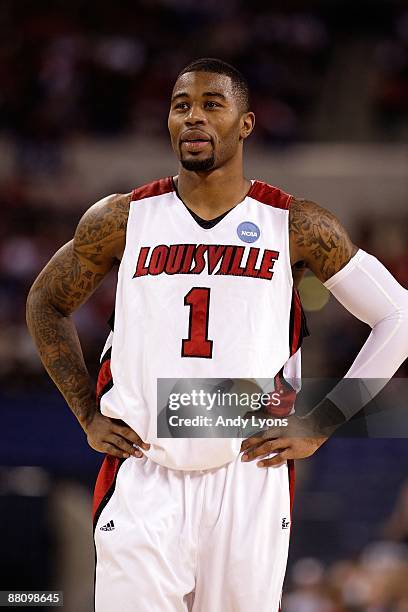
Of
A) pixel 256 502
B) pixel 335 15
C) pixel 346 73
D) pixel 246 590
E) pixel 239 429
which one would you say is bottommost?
pixel 246 590

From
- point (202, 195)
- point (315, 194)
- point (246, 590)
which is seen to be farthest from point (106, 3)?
point (246, 590)

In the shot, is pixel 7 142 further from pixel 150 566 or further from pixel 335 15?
pixel 150 566

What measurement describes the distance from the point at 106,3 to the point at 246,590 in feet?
33.4

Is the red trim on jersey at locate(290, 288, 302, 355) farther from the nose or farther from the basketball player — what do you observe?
the nose

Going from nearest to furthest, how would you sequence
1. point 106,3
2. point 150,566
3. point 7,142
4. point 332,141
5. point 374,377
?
point 150,566, point 374,377, point 7,142, point 332,141, point 106,3

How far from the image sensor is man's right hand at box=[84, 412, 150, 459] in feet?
11.8

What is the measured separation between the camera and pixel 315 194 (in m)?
10.9

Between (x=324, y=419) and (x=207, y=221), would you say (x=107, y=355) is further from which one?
(x=324, y=419)

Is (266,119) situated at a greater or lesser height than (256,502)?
greater

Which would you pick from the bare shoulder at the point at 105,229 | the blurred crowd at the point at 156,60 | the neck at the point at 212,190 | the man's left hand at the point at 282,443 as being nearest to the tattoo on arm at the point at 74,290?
the bare shoulder at the point at 105,229

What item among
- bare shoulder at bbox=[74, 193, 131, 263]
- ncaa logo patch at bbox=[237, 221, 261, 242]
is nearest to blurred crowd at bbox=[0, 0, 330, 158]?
bare shoulder at bbox=[74, 193, 131, 263]

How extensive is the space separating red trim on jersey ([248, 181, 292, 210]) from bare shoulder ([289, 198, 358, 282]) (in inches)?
2.3

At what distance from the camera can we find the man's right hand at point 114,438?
142 inches

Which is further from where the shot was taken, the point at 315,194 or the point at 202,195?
the point at 315,194
